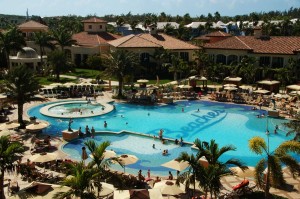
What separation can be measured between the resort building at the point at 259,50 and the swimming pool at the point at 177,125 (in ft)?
47.5

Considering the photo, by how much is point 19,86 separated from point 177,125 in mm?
15046

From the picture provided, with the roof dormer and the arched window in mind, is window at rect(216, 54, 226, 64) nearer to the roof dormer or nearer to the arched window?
the arched window

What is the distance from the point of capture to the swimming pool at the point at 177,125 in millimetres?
27781

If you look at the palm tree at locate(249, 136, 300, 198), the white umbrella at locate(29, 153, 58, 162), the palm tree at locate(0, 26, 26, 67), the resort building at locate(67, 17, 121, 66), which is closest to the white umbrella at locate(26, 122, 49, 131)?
the white umbrella at locate(29, 153, 58, 162)

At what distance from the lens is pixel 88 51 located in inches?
2596

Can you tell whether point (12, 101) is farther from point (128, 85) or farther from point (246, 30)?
point (246, 30)

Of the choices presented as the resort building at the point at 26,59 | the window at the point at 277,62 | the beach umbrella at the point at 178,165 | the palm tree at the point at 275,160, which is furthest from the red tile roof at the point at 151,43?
the palm tree at the point at 275,160

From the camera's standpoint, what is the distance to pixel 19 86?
31.2 metres

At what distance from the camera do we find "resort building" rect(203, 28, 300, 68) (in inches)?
2010

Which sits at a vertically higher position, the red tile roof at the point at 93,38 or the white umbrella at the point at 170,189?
the red tile roof at the point at 93,38

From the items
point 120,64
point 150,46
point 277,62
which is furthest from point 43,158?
point 277,62

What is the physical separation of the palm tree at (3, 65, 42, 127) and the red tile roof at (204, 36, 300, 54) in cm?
3376

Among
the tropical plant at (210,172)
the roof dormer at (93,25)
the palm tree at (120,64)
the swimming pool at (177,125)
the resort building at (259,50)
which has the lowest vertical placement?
the swimming pool at (177,125)

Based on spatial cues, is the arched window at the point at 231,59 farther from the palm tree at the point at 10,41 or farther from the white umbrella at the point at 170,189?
the white umbrella at the point at 170,189
